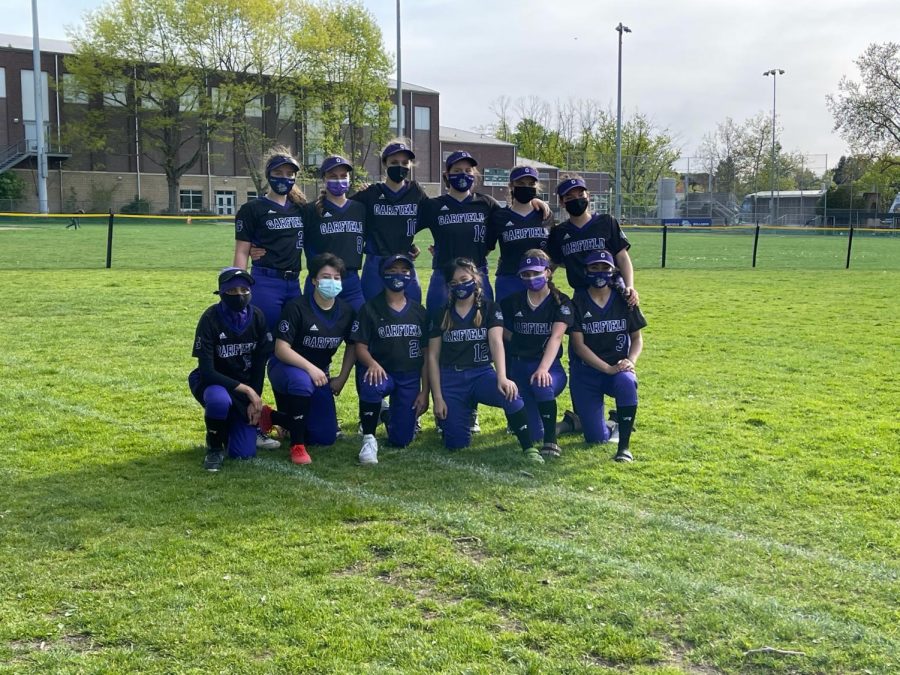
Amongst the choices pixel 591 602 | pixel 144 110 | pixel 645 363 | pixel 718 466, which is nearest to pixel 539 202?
pixel 718 466

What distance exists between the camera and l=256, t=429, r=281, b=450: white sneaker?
18.3 feet

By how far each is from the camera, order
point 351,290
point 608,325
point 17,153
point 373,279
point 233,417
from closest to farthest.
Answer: point 233,417 < point 608,325 < point 351,290 < point 373,279 < point 17,153

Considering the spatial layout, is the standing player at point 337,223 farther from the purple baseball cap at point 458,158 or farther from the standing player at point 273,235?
the purple baseball cap at point 458,158

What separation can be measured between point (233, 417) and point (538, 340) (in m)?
2.07

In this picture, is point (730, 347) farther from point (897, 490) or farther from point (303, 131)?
point (303, 131)

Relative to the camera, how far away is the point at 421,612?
127 inches

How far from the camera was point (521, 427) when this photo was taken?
213 inches

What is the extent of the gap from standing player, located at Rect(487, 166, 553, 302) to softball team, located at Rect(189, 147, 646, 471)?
10 mm

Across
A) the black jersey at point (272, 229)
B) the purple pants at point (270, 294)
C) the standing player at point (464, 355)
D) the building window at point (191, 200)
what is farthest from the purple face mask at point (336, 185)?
the building window at point (191, 200)

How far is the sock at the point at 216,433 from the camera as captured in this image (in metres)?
5.08

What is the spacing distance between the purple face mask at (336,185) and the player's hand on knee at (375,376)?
1239 millimetres

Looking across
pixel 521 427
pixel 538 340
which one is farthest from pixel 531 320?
pixel 521 427

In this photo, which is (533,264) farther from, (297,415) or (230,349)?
(230,349)

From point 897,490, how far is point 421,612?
291cm
